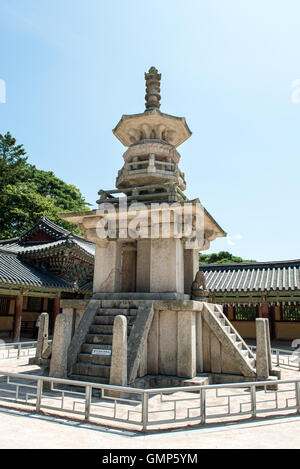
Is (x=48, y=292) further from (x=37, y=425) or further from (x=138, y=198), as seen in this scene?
(x=37, y=425)

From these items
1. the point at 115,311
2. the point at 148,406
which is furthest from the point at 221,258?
the point at 148,406

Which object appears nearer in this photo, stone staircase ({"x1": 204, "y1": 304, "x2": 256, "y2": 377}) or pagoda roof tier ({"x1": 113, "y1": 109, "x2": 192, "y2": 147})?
stone staircase ({"x1": 204, "y1": 304, "x2": 256, "y2": 377})

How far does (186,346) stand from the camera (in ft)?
26.7

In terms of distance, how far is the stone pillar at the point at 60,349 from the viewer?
23.7 ft

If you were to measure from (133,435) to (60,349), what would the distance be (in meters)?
3.08

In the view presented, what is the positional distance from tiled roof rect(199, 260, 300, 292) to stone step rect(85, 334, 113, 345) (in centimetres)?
1441

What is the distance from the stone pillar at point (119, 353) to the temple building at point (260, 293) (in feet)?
50.6

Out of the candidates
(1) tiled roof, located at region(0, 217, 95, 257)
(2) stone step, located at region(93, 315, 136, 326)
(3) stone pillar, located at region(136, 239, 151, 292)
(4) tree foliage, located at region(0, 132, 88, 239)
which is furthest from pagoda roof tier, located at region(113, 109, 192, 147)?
(4) tree foliage, located at region(0, 132, 88, 239)

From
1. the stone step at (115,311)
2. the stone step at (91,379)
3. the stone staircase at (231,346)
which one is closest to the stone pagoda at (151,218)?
the stone step at (115,311)

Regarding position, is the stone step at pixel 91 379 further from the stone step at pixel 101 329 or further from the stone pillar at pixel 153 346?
the stone pillar at pixel 153 346

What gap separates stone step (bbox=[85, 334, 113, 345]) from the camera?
8141 millimetres

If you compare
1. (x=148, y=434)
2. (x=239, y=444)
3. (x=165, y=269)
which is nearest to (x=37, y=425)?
(x=148, y=434)

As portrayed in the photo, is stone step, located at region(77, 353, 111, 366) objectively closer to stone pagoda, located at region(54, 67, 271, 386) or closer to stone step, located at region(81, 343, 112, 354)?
stone pagoda, located at region(54, 67, 271, 386)

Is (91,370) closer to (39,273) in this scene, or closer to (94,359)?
(94,359)
